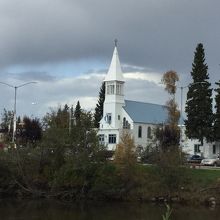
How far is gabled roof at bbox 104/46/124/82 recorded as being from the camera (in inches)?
4668

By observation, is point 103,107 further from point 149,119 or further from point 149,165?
point 149,165

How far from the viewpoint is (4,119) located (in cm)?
10019

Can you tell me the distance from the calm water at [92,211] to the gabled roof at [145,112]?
6969 cm

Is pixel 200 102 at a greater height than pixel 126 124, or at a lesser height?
greater

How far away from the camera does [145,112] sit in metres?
122

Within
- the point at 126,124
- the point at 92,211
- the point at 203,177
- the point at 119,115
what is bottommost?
the point at 92,211

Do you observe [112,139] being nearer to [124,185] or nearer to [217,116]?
[217,116]

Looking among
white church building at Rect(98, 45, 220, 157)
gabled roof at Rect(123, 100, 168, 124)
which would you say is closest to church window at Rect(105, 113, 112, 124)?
white church building at Rect(98, 45, 220, 157)

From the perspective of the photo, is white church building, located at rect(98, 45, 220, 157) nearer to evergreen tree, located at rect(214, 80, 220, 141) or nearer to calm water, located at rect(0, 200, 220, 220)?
evergreen tree, located at rect(214, 80, 220, 141)

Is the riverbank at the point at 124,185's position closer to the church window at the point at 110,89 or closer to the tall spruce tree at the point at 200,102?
the tall spruce tree at the point at 200,102

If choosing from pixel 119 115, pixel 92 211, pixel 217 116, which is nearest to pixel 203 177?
pixel 92 211

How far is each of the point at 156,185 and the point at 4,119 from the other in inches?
2154

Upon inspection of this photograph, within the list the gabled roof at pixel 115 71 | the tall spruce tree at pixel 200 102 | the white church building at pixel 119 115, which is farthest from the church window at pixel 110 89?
the tall spruce tree at pixel 200 102

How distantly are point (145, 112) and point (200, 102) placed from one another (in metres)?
35.7
